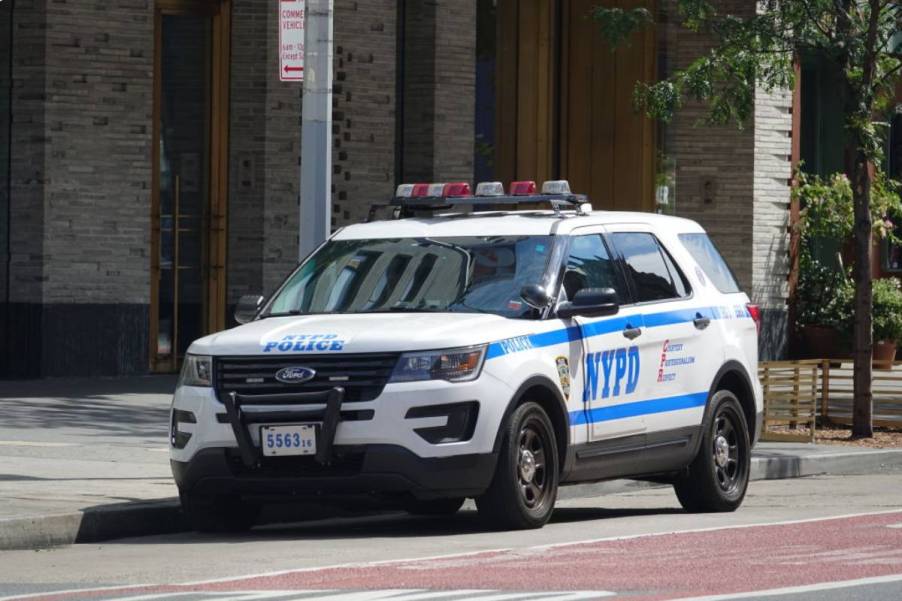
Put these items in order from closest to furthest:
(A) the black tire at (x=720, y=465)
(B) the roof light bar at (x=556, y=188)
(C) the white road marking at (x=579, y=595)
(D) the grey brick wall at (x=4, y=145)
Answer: (C) the white road marking at (x=579, y=595), (B) the roof light bar at (x=556, y=188), (A) the black tire at (x=720, y=465), (D) the grey brick wall at (x=4, y=145)

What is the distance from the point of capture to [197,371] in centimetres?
1130

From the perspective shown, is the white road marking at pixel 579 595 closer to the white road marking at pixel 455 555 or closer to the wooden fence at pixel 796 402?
the white road marking at pixel 455 555

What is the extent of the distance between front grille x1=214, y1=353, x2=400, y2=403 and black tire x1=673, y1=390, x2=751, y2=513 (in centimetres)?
281

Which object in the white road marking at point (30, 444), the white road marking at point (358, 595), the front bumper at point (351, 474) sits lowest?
the white road marking at point (30, 444)

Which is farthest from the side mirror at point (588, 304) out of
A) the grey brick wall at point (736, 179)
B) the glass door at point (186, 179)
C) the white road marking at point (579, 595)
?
the grey brick wall at point (736, 179)

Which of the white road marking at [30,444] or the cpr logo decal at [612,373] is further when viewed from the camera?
the white road marking at [30,444]

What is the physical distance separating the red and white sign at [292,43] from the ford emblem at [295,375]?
3.18m

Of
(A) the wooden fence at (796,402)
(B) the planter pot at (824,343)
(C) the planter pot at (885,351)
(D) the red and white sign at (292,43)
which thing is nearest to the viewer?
(D) the red and white sign at (292,43)

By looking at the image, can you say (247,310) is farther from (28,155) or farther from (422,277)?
(28,155)

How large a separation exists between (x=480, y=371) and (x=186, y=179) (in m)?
12.0

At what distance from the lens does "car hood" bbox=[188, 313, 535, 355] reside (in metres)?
10.8

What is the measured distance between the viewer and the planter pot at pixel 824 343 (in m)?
27.3

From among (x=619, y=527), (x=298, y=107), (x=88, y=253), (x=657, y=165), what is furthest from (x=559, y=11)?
(x=619, y=527)

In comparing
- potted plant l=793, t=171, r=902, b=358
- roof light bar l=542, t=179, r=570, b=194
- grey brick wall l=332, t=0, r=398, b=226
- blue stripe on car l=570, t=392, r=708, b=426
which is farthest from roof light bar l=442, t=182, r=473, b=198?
potted plant l=793, t=171, r=902, b=358
